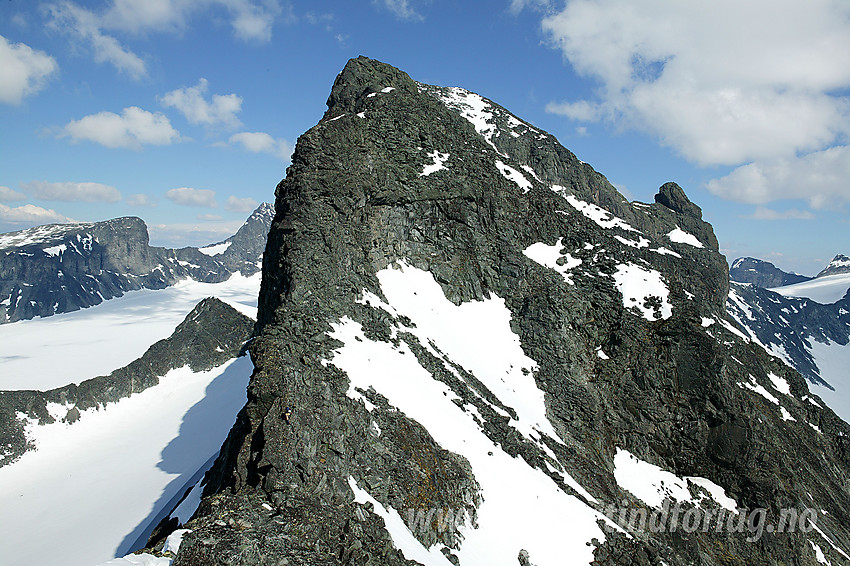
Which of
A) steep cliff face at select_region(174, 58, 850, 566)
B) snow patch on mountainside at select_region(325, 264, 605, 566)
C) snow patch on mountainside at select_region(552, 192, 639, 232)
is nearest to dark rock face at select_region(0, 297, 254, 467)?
steep cliff face at select_region(174, 58, 850, 566)

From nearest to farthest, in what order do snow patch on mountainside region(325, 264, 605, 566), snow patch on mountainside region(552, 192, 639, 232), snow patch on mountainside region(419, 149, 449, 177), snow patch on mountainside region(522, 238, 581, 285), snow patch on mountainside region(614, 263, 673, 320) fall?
snow patch on mountainside region(325, 264, 605, 566), snow patch on mountainside region(614, 263, 673, 320), snow patch on mountainside region(419, 149, 449, 177), snow patch on mountainside region(522, 238, 581, 285), snow patch on mountainside region(552, 192, 639, 232)

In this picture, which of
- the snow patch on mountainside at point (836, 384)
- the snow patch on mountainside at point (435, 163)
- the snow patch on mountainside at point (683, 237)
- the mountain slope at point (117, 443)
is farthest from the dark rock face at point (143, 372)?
the snow patch on mountainside at point (836, 384)

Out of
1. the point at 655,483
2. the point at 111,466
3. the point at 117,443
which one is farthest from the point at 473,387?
the point at 117,443

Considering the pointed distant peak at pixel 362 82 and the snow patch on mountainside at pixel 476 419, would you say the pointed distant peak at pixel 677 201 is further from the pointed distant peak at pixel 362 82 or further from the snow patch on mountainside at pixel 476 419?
the snow patch on mountainside at pixel 476 419

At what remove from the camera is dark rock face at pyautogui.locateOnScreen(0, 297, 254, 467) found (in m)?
49.8

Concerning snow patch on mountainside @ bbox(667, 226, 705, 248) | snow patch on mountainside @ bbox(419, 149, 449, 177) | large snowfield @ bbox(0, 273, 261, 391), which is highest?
snow patch on mountainside @ bbox(667, 226, 705, 248)

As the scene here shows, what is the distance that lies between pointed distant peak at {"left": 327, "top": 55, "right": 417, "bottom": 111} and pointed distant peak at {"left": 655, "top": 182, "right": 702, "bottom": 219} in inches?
2333

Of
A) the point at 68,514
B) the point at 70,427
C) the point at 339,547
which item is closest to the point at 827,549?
the point at 339,547

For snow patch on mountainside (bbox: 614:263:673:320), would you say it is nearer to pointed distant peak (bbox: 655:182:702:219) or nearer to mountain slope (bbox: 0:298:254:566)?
mountain slope (bbox: 0:298:254:566)

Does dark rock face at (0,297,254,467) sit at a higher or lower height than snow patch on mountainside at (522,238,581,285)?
lower

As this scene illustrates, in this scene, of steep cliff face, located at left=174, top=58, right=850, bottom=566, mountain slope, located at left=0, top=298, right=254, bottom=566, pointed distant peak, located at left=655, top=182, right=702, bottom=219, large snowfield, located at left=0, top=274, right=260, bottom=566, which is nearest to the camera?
steep cliff face, located at left=174, top=58, right=850, bottom=566

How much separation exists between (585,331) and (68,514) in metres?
44.3

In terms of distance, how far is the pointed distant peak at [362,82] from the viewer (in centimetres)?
5250

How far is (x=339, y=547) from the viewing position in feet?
47.2
